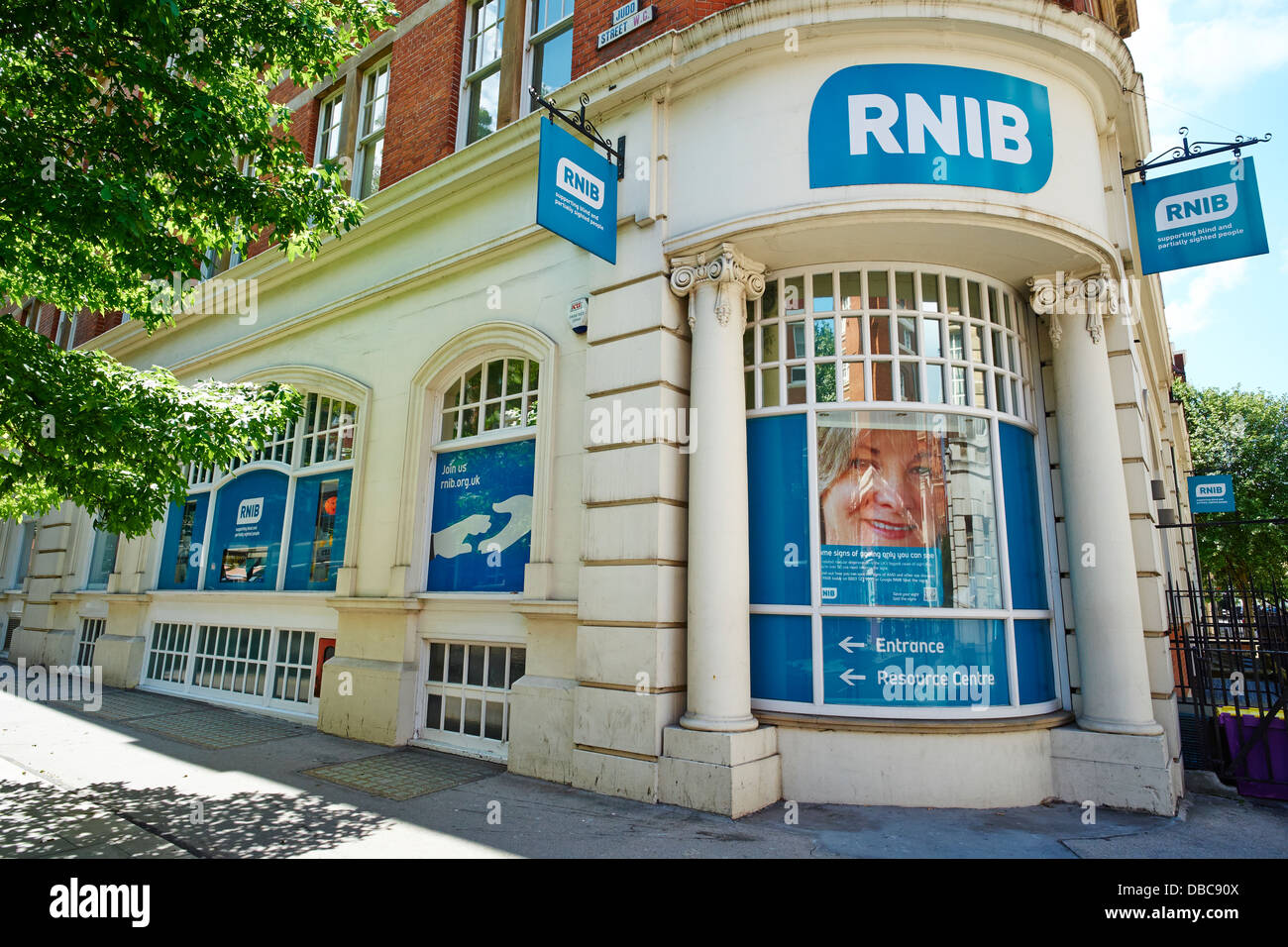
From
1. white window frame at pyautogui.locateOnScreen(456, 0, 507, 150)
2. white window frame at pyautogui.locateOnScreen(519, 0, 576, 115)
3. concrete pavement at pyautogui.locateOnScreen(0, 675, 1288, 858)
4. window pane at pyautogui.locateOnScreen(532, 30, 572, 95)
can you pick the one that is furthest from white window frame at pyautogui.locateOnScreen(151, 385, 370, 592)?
window pane at pyautogui.locateOnScreen(532, 30, 572, 95)

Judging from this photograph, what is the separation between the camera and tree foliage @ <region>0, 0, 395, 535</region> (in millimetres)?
5766

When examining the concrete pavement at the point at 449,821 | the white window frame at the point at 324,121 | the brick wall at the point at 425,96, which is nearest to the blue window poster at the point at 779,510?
the concrete pavement at the point at 449,821

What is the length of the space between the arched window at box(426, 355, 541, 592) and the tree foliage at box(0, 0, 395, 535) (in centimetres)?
207

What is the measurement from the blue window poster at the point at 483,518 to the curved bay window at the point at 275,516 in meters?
1.94

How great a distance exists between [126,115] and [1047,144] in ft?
26.8

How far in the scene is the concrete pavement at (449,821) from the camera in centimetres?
501

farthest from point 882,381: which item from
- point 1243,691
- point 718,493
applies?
point 1243,691

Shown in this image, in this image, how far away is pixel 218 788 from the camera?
6465mm

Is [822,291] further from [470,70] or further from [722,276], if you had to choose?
[470,70]

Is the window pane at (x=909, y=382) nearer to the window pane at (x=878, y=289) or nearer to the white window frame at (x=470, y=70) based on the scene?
the window pane at (x=878, y=289)

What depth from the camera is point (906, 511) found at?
6668mm

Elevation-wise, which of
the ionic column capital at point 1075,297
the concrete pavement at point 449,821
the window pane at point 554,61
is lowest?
the concrete pavement at point 449,821

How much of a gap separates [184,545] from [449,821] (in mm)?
9893
